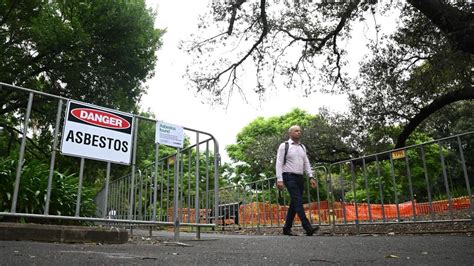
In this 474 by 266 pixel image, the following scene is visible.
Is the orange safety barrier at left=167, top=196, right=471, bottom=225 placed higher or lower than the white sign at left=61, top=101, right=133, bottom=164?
lower

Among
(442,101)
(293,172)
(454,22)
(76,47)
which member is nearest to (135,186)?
(293,172)

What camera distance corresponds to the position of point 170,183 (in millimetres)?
6375

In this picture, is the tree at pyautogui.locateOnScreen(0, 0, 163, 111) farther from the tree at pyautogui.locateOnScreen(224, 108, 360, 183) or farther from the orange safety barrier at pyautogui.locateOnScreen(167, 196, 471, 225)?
the tree at pyautogui.locateOnScreen(224, 108, 360, 183)

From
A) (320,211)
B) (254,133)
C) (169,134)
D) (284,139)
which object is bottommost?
(320,211)

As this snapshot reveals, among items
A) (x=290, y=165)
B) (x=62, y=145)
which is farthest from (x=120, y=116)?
(x=290, y=165)

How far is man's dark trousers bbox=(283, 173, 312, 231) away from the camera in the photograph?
21.7 feet

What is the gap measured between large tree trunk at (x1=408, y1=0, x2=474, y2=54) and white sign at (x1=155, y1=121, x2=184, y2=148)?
690 cm

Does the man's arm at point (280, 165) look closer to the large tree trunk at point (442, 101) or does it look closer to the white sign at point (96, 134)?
the white sign at point (96, 134)

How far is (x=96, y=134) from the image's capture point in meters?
4.71

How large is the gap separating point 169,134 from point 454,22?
7.22 metres

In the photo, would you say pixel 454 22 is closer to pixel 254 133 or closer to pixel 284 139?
pixel 284 139

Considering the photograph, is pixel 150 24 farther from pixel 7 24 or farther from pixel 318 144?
pixel 318 144

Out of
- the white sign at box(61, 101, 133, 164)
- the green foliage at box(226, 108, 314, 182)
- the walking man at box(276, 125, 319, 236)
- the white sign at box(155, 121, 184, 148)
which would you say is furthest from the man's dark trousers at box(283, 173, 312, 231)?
the green foliage at box(226, 108, 314, 182)

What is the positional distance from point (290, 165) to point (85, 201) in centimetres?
367
